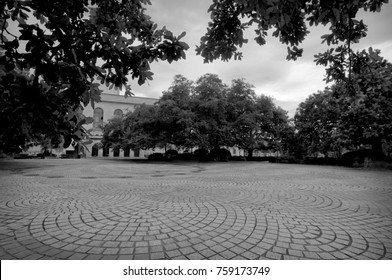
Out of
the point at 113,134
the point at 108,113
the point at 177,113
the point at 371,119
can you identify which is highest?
the point at 108,113

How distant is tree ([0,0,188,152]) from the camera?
2.20m

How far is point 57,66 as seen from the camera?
2408 mm

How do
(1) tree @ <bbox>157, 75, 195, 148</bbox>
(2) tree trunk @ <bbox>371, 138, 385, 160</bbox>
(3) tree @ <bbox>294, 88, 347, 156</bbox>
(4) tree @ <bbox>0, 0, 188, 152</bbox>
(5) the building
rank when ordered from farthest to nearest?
(5) the building, (1) tree @ <bbox>157, 75, 195, 148</bbox>, (3) tree @ <bbox>294, 88, 347, 156</bbox>, (2) tree trunk @ <bbox>371, 138, 385, 160</bbox>, (4) tree @ <bbox>0, 0, 188, 152</bbox>

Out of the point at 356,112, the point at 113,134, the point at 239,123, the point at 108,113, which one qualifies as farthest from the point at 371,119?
the point at 108,113

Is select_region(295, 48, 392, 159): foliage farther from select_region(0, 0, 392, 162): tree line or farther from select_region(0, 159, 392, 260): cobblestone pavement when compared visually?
select_region(0, 159, 392, 260): cobblestone pavement

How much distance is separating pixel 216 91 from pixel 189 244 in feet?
82.1

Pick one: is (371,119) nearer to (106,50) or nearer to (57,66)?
(106,50)

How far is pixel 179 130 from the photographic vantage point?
25.2 meters

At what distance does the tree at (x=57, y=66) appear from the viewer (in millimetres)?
2199

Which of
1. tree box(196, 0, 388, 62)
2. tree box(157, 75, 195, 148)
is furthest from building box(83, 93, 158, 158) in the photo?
tree box(196, 0, 388, 62)

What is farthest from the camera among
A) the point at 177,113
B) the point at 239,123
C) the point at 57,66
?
the point at 239,123

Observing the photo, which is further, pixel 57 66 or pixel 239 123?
pixel 239 123

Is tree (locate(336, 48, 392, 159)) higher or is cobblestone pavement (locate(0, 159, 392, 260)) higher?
tree (locate(336, 48, 392, 159))
